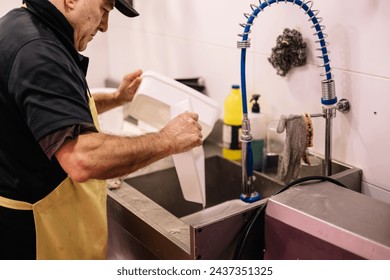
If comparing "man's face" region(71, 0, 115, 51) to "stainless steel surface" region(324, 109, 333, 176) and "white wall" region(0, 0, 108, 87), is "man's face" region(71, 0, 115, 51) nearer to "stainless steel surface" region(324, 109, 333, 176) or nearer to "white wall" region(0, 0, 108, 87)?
"stainless steel surface" region(324, 109, 333, 176)

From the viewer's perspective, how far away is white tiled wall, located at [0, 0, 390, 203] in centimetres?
129

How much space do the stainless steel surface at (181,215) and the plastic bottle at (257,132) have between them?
69mm

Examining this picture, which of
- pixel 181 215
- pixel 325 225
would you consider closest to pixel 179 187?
pixel 181 215

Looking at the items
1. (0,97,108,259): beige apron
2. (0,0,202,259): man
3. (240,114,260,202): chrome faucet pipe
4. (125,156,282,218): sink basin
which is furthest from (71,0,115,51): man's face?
(125,156,282,218): sink basin

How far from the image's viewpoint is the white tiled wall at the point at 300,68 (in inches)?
50.6

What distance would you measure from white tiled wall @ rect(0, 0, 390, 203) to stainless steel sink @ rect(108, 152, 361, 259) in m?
0.11

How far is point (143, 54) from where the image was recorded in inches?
91.8

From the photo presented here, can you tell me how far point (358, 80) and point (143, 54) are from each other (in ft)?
4.14

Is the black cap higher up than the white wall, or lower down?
higher up

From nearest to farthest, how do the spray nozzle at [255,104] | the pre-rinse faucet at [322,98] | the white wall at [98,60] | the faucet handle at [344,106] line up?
the pre-rinse faucet at [322,98]
the faucet handle at [344,106]
the spray nozzle at [255,104]
the white wall at [98,60]

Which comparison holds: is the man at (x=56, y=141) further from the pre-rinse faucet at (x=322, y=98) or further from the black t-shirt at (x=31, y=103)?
the pre-rinse faucet at (x=322, y=98)

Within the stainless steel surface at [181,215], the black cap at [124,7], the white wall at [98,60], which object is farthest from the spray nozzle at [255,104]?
the white wall at [98,60]
